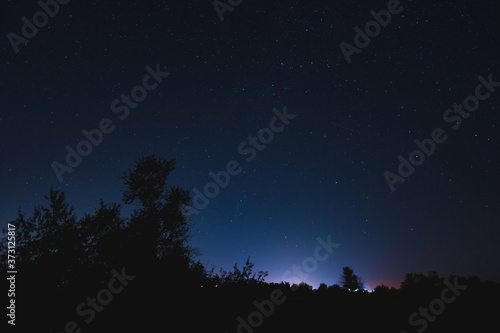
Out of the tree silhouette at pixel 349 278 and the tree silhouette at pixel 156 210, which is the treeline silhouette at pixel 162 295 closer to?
the tree silhouette at pixel 156 210

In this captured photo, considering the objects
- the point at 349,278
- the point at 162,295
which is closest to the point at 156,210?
the point at 162,295

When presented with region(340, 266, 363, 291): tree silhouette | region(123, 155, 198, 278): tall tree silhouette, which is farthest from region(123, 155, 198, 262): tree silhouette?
region(340, 266, 363, 291): tree silhouette

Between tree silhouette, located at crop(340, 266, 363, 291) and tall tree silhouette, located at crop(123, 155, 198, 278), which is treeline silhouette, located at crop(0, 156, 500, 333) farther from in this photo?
tree silhouette, located at crop(340, 266, 363, 291)

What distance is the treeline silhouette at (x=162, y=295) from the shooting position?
5906mm

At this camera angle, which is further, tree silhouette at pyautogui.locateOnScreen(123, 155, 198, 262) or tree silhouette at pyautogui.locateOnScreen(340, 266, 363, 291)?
tree silhouette at pyautogui.locateOnScreen(340, 266, 363, 291)

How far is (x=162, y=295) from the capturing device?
8.36m

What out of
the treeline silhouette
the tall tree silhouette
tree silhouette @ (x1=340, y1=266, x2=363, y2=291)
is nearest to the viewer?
the treeline silhouette

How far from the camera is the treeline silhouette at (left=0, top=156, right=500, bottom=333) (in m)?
5.91

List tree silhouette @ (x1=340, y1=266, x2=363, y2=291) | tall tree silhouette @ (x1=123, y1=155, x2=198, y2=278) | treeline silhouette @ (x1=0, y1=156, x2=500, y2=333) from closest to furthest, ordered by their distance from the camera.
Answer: treeline silhouette @ (x1=0, y1=156, x2=500, y2=333) → tall tree silhouette @ (x1=123, y1=155, x2=198, y2=278) → tree silhouette @ (x1=340, y1=266, x2=363, y2=291)

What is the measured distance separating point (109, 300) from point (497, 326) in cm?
1023

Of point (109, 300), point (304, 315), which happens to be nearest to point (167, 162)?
point (109, 300)

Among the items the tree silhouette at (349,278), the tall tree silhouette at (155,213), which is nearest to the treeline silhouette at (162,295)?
the tall tree silhouette at (155,213)

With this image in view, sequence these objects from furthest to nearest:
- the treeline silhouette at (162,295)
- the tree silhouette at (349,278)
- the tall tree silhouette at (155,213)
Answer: the tree silhouette at (349,278), the tall tree silhouette at (155,213), the treeline silhouette at (162,295)

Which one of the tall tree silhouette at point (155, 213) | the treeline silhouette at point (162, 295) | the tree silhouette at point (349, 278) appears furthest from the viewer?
the tree silhouette at point (349, 278)
